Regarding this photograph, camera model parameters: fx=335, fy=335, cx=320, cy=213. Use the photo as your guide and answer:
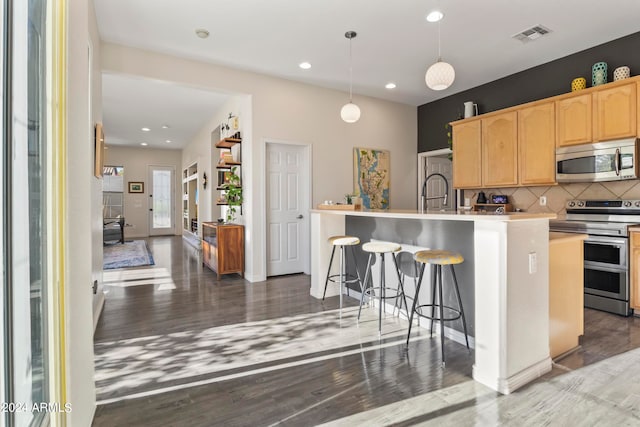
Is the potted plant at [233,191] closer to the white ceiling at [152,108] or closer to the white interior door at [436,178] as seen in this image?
the white ceiling at [152,108]

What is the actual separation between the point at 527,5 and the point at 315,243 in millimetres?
3299

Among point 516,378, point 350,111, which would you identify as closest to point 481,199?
point 350,111

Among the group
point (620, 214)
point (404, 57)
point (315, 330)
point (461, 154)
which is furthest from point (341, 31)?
point (620, 214)

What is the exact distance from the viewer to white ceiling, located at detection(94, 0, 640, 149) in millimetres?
3277

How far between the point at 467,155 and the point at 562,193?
1.40m

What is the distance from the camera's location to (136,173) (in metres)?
11.2

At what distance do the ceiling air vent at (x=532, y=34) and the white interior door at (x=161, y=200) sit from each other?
431 inches

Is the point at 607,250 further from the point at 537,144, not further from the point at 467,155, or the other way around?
the point at 467,155

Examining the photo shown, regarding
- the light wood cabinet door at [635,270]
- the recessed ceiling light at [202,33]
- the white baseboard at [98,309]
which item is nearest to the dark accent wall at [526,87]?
the light wood cabinet door at [635,270]

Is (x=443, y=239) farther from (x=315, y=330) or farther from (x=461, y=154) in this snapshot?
(x=461, y=154)

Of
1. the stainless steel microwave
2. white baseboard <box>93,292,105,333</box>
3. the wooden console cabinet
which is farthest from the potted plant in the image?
the stainless steel microwave

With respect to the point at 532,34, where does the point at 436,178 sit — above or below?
below

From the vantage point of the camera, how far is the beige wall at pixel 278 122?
438 cm

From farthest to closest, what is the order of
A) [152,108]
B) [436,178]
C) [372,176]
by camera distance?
[152,108]
[436,178]
[372,176]
